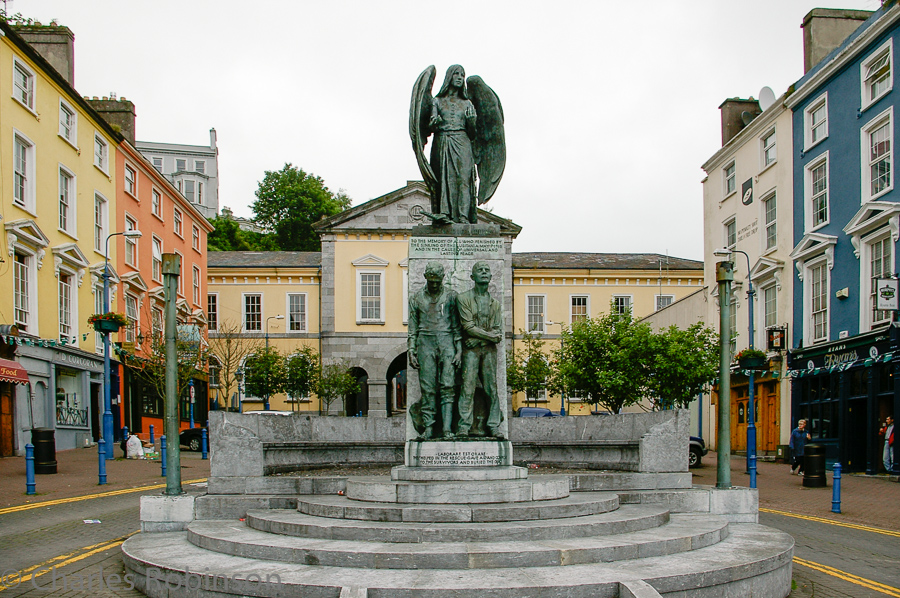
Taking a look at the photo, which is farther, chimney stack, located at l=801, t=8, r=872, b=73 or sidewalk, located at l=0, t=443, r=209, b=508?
chimney stack, located at l=801, t=8, r=872, b=73

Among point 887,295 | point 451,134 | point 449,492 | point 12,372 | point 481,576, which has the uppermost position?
point 451,134

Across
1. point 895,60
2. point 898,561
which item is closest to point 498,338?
point 898,561

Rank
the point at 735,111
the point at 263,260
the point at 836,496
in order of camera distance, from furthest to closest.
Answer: the point at 263,260
the point at 735,111
the point at 836,496

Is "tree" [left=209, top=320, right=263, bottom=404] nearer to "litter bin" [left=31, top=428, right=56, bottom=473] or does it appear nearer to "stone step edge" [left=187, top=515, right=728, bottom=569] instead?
"litter bin" [left=31, top=428, right=56, bottom=473]

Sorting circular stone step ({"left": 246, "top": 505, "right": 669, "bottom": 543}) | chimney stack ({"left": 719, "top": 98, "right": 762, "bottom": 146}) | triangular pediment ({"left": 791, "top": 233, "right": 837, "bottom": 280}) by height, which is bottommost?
circular stone step ({"left": 246, "top": 505, "right": 669, "bottom": 543})

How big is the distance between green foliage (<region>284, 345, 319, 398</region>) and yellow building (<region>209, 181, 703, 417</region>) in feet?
5.91

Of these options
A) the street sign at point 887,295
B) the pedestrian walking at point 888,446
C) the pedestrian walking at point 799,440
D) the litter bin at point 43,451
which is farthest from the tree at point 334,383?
the street sign at point 887,295

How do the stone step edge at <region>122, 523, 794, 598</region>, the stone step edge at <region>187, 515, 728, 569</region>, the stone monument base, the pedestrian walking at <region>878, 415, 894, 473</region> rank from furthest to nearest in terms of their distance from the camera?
1. the pedestrian walking at <region>878, 415, 894, 473</region>
2. the stone monument base
3. the stone step edge at <region>187, 515, 728, 569</region>
4. the stone step edge at <region>122, 523, 794, 598</region>

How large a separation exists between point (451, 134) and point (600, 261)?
3915 cm

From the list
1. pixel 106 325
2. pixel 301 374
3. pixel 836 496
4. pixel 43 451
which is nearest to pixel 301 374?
pixel 301 374

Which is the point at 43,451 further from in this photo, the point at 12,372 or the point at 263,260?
the point at 263,260

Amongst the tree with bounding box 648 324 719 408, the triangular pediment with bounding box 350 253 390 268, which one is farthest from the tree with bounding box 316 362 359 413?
the tree with bounding box 648 324 719 408

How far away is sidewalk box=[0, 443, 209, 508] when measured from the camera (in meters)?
15.6

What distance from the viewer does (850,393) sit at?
23.3 meters
